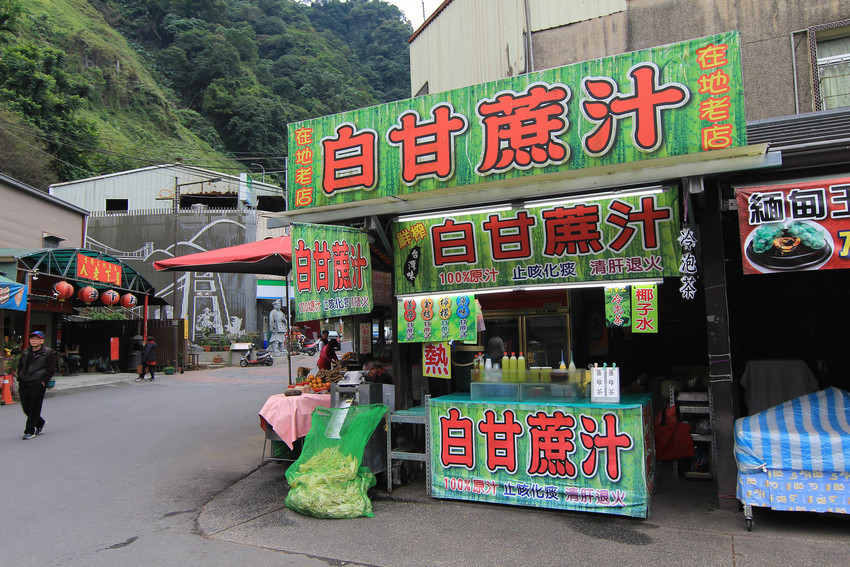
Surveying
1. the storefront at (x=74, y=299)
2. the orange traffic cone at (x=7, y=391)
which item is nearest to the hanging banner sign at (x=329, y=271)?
the storefront at (x=74, y=299)

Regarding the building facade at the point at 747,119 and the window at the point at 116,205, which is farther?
the window at the point at 116,205

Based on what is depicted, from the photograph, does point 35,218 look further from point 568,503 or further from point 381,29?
point 381,29

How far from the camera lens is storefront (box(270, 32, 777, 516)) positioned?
224 inches

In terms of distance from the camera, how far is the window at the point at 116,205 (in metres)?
36.3

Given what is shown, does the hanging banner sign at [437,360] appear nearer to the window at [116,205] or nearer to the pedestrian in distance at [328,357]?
the pedestrian in distance at [328,357]

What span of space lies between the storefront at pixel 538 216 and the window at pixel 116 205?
1343 inches

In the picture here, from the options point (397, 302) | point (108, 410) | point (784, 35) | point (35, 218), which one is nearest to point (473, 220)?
point (397, 302)

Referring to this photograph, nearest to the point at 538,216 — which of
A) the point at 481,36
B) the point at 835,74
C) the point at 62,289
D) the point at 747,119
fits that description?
the point at 747,119

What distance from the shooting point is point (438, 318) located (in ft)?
22.7

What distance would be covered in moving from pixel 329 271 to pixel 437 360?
1.74 m

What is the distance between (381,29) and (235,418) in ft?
248

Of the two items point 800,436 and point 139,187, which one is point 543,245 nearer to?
point 800,436

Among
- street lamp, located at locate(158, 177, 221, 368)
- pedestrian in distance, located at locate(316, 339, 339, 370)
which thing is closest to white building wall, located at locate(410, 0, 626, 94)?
pedestrian in distance, located at locate(316, 339, 339, 370)

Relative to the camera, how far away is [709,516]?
229 inches
